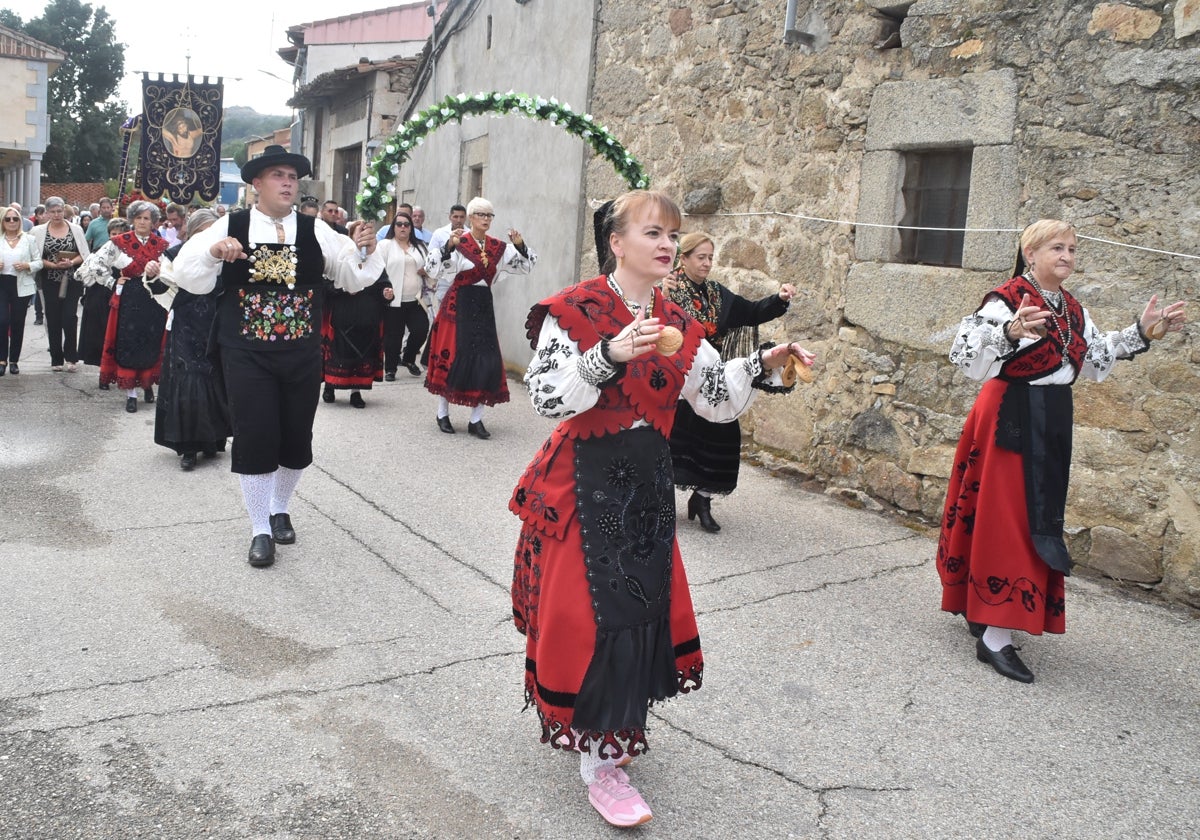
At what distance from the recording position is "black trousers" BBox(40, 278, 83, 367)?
1066cm

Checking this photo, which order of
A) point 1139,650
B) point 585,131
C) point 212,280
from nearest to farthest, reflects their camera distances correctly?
1. point 1139,650
2. point 212,280
3. point 585,131

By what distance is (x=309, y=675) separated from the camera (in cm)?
380

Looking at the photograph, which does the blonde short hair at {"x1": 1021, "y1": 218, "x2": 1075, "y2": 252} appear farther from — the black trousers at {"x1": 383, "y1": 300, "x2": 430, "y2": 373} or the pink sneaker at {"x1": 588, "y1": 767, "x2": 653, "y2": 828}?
the black trousers at {"x1": 383, "y1": 300, "x2": 430, "y2": 373}

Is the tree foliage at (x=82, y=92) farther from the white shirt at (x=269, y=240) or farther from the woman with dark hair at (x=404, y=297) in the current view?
the white shirt at (x=269, y=240)

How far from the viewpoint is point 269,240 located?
493 centimetres

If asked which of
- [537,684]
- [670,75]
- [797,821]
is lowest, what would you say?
[797,821]

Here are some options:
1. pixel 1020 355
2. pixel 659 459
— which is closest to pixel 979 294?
pixel 1020 355

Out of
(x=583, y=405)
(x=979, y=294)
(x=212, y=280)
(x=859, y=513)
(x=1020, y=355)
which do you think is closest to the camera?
(x=583, y=405)

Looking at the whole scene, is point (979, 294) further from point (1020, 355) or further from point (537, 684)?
point (537, 684)

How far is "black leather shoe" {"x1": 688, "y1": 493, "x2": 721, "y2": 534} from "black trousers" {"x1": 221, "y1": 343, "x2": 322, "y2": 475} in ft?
6.99

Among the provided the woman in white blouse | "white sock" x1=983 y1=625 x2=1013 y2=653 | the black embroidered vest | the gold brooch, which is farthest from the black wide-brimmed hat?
the woman in white blouse

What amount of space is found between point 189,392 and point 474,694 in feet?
13.2

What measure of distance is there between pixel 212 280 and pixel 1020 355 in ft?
11.2

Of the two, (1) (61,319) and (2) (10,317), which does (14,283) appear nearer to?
(2) (10,317)
